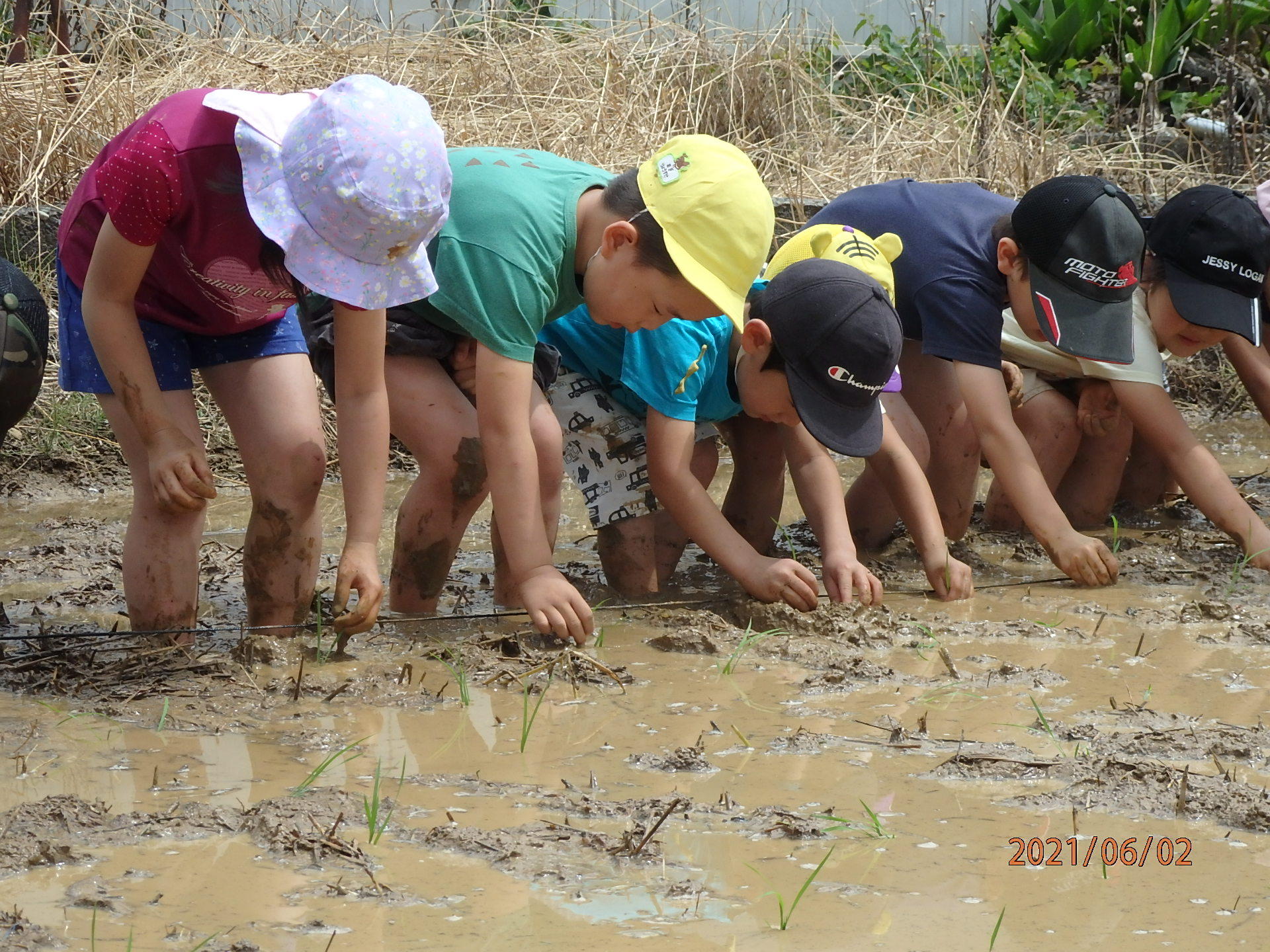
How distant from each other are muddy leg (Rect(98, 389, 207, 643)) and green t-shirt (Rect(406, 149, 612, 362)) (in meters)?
0.63

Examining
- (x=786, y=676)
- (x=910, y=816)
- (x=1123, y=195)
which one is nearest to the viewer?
(x=910, y=816)

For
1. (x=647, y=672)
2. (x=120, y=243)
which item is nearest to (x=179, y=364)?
(x=120, y=243)

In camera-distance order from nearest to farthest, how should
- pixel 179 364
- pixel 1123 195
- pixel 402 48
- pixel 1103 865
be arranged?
pixel 1103 865, pixel 179 364, pixel 1123 195, pixel 402 48

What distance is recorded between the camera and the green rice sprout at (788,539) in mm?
3646

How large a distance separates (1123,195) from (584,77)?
3.61 meters

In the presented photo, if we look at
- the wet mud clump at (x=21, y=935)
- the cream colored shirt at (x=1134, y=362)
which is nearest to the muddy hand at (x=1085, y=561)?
the cream colored shirt at (x=1134, y=362)

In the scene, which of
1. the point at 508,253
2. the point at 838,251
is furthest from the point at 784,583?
the point at 508,253

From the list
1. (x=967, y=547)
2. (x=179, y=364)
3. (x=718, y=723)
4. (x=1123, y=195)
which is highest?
(x=1123, y=195)

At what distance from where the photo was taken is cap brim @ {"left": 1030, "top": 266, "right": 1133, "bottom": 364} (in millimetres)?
3299

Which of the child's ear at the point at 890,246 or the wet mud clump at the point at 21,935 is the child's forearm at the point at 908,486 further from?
the wet mud clump at the point at 21,935

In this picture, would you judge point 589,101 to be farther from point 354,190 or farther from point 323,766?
point 323,766

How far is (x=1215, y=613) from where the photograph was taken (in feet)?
9.94

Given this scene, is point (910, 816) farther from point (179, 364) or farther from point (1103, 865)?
point (179, 364)
